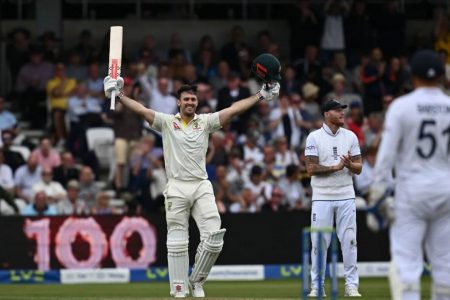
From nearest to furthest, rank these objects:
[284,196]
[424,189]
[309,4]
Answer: [424,189], [284,196], [309,4]

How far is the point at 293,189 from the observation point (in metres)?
21.1

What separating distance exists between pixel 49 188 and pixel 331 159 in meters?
7.74

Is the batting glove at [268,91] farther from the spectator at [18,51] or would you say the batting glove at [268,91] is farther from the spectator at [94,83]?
the spectator at [18,51]

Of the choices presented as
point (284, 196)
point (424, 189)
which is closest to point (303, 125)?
point (284, 196)

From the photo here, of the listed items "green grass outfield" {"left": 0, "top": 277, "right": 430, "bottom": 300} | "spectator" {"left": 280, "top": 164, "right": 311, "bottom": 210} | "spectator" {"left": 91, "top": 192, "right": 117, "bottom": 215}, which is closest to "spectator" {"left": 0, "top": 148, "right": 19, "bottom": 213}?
"spectator" {"left": 91, "top": 192, "right": 117, "bottom": 215}

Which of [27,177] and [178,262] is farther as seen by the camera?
[27,177]

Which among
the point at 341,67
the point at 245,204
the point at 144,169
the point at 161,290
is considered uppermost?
the point at 341,67

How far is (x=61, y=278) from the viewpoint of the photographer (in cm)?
1917

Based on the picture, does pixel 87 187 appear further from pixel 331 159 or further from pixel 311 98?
pixel 331 159

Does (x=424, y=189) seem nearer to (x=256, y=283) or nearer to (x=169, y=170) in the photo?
(x=169, y=170)

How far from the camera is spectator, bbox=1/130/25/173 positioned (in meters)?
20.7

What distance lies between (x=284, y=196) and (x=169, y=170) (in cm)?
812

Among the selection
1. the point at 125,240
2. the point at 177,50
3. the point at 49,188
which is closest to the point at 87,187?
the point at 49,188

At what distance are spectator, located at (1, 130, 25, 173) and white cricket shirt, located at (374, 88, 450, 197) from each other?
12.7 metres
